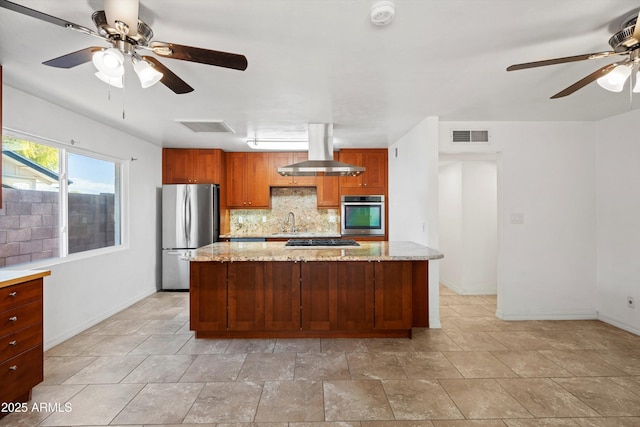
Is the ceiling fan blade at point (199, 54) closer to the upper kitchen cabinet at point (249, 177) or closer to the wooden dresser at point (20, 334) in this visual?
the wooden dresser at point (20, 334)

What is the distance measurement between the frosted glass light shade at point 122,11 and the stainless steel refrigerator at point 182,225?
12.3 feet

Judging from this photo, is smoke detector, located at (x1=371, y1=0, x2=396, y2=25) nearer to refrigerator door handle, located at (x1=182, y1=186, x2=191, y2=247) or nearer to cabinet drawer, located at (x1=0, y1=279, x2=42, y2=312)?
cabinet drawer, located at (x1=0, y1=279, x2=42, y2=312)

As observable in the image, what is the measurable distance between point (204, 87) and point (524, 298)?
4.21m

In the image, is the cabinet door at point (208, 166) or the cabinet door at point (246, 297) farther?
the cabinet door at point (208, 166)

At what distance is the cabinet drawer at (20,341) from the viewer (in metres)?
1.92

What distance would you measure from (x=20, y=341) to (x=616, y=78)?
417 cm

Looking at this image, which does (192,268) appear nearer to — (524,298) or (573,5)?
(573,5)

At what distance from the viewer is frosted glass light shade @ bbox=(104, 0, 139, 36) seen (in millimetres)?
1385

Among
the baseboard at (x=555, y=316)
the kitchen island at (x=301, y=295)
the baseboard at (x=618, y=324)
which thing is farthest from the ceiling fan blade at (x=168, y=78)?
the baseboard at (x=618, y=324)

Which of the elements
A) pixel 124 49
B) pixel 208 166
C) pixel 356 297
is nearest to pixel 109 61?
pixel 124 49

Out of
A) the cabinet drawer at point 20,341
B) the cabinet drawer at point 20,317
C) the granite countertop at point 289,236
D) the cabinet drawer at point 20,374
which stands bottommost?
the cabinet drawer at point 20,374

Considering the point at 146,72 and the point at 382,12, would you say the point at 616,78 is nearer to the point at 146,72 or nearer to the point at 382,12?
the point at 382,12

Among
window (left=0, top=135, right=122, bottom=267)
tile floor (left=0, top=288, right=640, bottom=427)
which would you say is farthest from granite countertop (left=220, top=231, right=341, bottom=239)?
tile floor (left=0, top=288, right=640, bottom=427)

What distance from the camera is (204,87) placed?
2689mm
